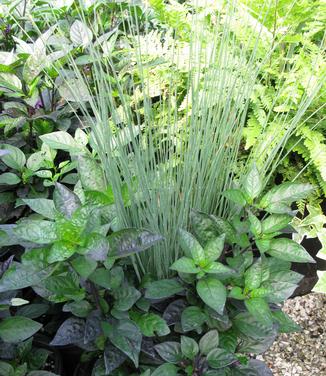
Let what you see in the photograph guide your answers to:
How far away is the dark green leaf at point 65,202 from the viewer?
0.75 m

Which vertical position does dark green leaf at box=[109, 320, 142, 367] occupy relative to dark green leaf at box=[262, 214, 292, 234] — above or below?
below

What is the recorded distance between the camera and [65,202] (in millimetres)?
761

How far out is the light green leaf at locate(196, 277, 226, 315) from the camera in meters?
0.74

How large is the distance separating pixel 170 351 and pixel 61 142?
54cm

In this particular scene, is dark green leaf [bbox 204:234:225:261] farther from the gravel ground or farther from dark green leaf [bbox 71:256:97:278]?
the gravel ground

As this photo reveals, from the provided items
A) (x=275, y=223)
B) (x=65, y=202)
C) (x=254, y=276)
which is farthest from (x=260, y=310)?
(x=65, y=202)

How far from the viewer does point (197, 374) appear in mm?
806

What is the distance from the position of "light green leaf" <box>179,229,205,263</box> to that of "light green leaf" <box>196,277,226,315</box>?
41 millimetres

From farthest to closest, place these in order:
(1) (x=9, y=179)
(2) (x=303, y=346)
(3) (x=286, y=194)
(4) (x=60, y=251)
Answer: (2) (x=303, y=346) < (1) (x=9, y=179) < (3) (x=286, y=194) < (4) (x=60, y=251)

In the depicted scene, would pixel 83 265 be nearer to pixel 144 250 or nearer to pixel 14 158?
pixel 144 250

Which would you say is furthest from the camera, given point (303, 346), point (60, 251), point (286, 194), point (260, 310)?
point (303, 346)

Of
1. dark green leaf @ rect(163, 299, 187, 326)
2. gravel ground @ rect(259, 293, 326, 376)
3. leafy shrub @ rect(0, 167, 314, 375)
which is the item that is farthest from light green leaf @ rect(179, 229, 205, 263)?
gravel ground @ rect(259, 293, 326, 376)

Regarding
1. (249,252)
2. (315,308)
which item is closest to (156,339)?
(249,252)

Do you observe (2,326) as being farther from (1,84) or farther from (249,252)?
(1,84)
